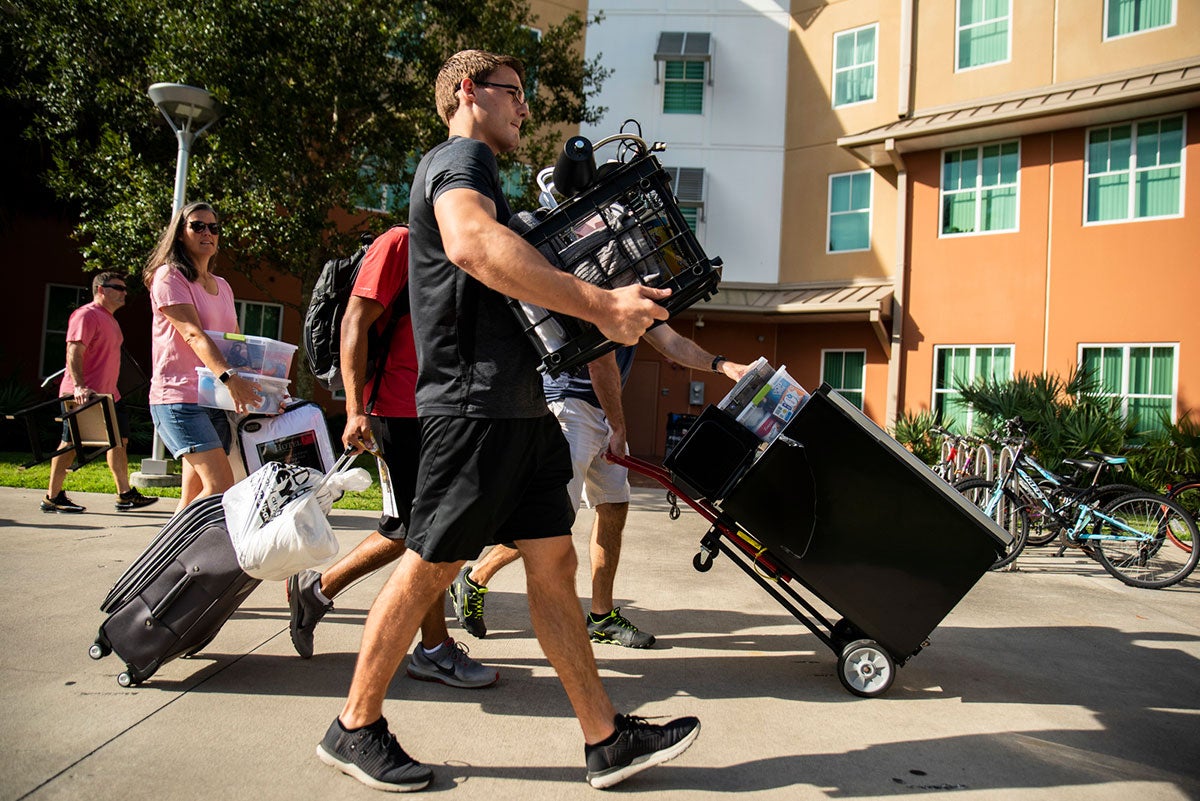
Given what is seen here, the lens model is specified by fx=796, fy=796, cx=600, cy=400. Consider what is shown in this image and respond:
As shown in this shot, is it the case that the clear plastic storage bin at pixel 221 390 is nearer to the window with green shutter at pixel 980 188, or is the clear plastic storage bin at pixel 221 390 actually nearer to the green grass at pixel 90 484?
the green grass at pixel 90 484

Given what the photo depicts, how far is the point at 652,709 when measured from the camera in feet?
9.87

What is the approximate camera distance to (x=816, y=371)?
17.2 meters

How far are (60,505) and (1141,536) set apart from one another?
28.4 ft

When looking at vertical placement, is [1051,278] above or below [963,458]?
above

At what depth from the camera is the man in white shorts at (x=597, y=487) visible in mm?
3764

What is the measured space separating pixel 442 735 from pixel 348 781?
416 millimetres

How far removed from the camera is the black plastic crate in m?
2.34

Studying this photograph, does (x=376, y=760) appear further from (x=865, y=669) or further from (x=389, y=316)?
(x=865, y=669)

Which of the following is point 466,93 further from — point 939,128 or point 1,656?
point 939,128

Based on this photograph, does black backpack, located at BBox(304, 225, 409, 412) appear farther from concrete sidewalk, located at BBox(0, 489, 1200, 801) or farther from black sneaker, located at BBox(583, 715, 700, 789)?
black sneaker, located at BBox(583, 715, 700, 789)

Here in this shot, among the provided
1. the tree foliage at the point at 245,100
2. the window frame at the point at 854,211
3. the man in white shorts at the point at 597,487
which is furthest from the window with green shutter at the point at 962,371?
the man in white shorts at the point at 597,487

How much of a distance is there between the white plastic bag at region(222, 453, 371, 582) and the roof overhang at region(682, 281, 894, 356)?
1282 centimetres

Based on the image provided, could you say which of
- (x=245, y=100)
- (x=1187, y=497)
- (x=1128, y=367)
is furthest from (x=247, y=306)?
(x=1128, y=367)

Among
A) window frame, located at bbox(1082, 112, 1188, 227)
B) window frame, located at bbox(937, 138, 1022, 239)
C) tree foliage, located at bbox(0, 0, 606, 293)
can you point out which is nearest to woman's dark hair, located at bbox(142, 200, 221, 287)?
tree foliage, located at bbox(0, 0, 606, 293)
